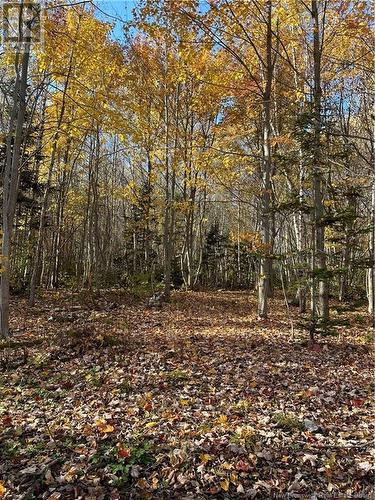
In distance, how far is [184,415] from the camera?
4777 mm

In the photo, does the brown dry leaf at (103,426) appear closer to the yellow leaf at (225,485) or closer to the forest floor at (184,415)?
the forest floor at (184,415)

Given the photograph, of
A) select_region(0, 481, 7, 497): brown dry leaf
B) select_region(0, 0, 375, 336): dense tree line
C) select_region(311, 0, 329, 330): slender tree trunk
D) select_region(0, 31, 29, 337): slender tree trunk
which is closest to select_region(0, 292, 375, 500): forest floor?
select_region(0, 481, 7, 497): brown dry leaf

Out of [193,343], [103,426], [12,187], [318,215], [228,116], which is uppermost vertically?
[228,116]

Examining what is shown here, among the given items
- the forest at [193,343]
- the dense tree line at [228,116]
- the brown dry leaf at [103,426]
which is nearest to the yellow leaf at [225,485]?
the forest at [193,343]

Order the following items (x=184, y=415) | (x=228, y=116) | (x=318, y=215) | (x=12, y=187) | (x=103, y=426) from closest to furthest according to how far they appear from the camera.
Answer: (x=103, y=426), (x=184, y=415), (x=12, y=187), (x=318, y=215), (x=228, y=116)

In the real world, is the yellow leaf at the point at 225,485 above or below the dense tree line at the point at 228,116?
below

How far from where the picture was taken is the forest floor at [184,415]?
352 centimetres

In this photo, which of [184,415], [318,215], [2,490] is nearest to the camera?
[2,490]

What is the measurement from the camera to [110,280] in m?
19.5

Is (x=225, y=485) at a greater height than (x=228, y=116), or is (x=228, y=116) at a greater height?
(x=228, y=116)

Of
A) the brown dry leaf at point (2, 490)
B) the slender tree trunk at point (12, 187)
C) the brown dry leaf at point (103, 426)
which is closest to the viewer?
the brown dry leaf at point (2, 490)

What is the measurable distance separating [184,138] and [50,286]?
10.3 m

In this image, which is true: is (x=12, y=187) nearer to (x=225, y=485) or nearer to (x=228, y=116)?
(x=225, y=485)

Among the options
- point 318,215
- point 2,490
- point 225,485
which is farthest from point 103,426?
point 318,215
